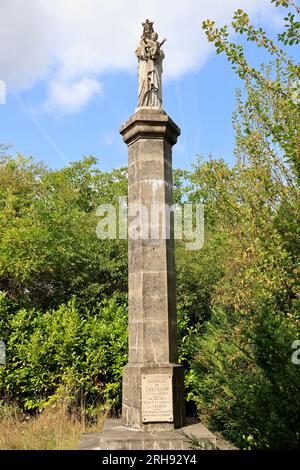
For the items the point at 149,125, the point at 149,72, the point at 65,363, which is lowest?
the point at 65,363

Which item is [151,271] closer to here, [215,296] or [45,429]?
[45,429]

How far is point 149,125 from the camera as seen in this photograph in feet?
25.8

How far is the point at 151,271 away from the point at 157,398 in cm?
191

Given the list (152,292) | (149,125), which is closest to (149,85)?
(149,125)

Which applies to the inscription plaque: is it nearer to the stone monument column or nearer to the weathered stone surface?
the stone monument column

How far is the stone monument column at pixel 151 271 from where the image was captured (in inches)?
274

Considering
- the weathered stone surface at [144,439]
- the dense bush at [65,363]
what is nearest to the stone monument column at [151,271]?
the weathered stone surface at [144,439]

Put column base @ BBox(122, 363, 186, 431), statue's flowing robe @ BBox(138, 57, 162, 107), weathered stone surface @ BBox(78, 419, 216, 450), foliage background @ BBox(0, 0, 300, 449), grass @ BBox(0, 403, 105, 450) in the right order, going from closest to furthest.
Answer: foliage background @ BBox(0, 0, 300, 449) → weathered stone surface @ BBox(78, 419, 216, 450) → column base @ BBox(122, 363, 186, 431) → grass @ BBox(0, 403, 105, 450) → statue's flowing robe @ BBox(138, 57, 162, 107)

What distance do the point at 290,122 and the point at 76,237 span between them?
32.3 ft

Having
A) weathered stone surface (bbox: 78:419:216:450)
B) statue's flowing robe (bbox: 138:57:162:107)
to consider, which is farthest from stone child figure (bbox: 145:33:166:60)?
weathered stone surface (bbox: 78:419:216:450)

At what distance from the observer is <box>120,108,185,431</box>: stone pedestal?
22.8 feet

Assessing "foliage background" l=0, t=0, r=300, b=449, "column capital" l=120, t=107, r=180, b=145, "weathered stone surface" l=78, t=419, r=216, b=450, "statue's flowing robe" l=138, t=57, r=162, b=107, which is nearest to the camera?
"foliage background" l=0, t=0, r=300, b=449

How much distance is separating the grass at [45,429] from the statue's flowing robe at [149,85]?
5.78 meters

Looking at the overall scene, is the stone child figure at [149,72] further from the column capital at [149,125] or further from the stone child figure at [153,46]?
the column capital at [149,125]
